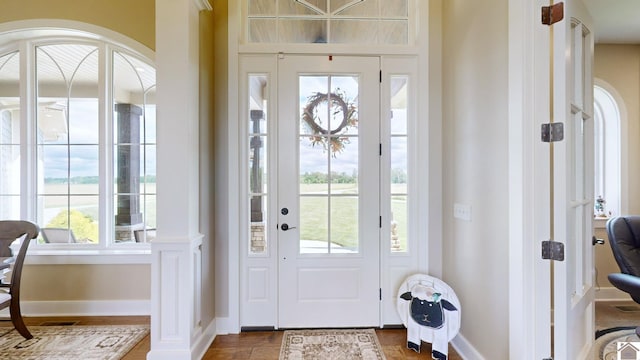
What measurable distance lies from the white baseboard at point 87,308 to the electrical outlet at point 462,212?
9.58 ft

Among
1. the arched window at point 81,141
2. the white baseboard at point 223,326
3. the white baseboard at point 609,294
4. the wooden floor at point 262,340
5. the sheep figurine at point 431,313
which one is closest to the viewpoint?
the sheep figurine at point 431,313

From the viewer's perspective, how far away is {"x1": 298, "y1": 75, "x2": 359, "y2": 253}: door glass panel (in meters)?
2.73

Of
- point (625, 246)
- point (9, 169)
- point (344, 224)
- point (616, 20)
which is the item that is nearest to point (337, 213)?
point (344, 224)

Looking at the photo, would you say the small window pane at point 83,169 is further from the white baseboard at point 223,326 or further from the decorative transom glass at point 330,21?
the decorative transom glass at point 330,21

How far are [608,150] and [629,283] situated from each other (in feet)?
6.10

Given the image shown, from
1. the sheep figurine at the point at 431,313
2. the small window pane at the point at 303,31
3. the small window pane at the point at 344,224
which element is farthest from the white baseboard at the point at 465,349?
the small window pane at the point at 303,31

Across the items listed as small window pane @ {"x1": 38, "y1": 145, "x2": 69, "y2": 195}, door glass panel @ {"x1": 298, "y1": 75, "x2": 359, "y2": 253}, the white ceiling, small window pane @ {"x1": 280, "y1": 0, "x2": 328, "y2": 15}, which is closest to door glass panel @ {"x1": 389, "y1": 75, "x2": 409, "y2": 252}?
door glass panel @ {"x1": 298, "y1": 75, "x2": 359, "y2": 253}

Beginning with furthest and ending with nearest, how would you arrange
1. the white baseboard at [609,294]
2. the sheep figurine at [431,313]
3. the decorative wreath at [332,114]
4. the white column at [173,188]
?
1. the white baseboard at [609,294]
2. the decorative wreath at [332,114]
3. the sheep figurine at [431,313]
4. the white column at [173,188]

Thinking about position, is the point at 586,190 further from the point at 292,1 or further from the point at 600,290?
the point at 292,1

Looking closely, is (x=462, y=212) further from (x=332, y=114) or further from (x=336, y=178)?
(x=332, y=114)

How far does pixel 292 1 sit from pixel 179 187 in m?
1.87

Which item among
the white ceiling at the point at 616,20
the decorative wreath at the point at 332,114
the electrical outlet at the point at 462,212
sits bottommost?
the electrical outlet at the point at 462,212

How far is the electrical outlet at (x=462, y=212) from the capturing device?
221 cm

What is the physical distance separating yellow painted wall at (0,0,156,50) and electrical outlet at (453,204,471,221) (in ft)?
10.1
